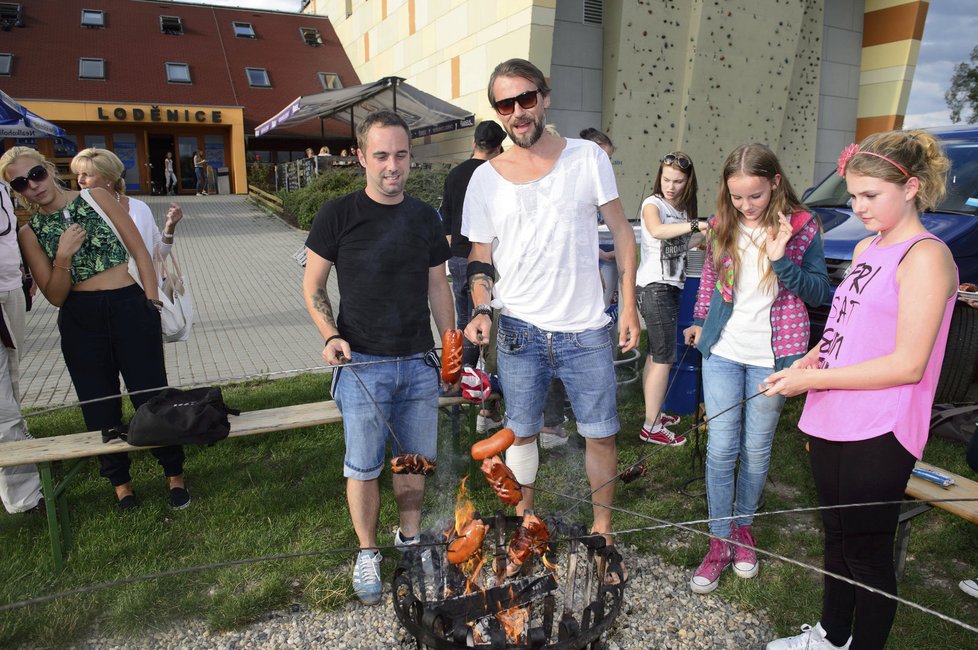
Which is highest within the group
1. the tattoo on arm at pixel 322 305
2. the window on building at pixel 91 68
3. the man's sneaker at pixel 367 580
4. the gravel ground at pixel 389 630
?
the window on building at pixel 91 68

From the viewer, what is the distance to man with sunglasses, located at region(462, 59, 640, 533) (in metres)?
2.70

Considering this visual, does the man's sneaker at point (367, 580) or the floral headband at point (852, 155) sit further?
the man's sneaker at point (367, 580)

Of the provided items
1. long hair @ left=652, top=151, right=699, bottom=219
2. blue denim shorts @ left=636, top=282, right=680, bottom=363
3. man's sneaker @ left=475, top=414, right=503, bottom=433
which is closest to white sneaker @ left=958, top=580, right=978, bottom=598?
blue denim shorts @ left=636, top=282, right=680, bottom=363

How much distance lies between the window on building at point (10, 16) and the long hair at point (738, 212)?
27.7 m

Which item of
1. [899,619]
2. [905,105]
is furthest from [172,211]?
[905,105]

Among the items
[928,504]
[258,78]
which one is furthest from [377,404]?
[258,78]

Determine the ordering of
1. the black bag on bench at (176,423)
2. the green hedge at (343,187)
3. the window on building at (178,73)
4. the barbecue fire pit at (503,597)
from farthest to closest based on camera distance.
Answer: the window on building at (178,73), the green hedge at (343,187), the black bag on bench at (176,423), the barbecue fire pit at (503,597)

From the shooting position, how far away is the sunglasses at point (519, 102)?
2.60 m

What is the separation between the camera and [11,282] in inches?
136

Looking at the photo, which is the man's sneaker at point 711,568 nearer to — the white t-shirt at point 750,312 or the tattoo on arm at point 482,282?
the white t-shirt at point 750,312

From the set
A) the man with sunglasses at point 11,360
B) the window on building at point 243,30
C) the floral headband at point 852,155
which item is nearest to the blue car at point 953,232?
the floral headband at point 852,155

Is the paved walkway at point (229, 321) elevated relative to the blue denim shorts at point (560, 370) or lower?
lower

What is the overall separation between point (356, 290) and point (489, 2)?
474 inches

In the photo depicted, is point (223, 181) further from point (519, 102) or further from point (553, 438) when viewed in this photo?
point (519, 102)
